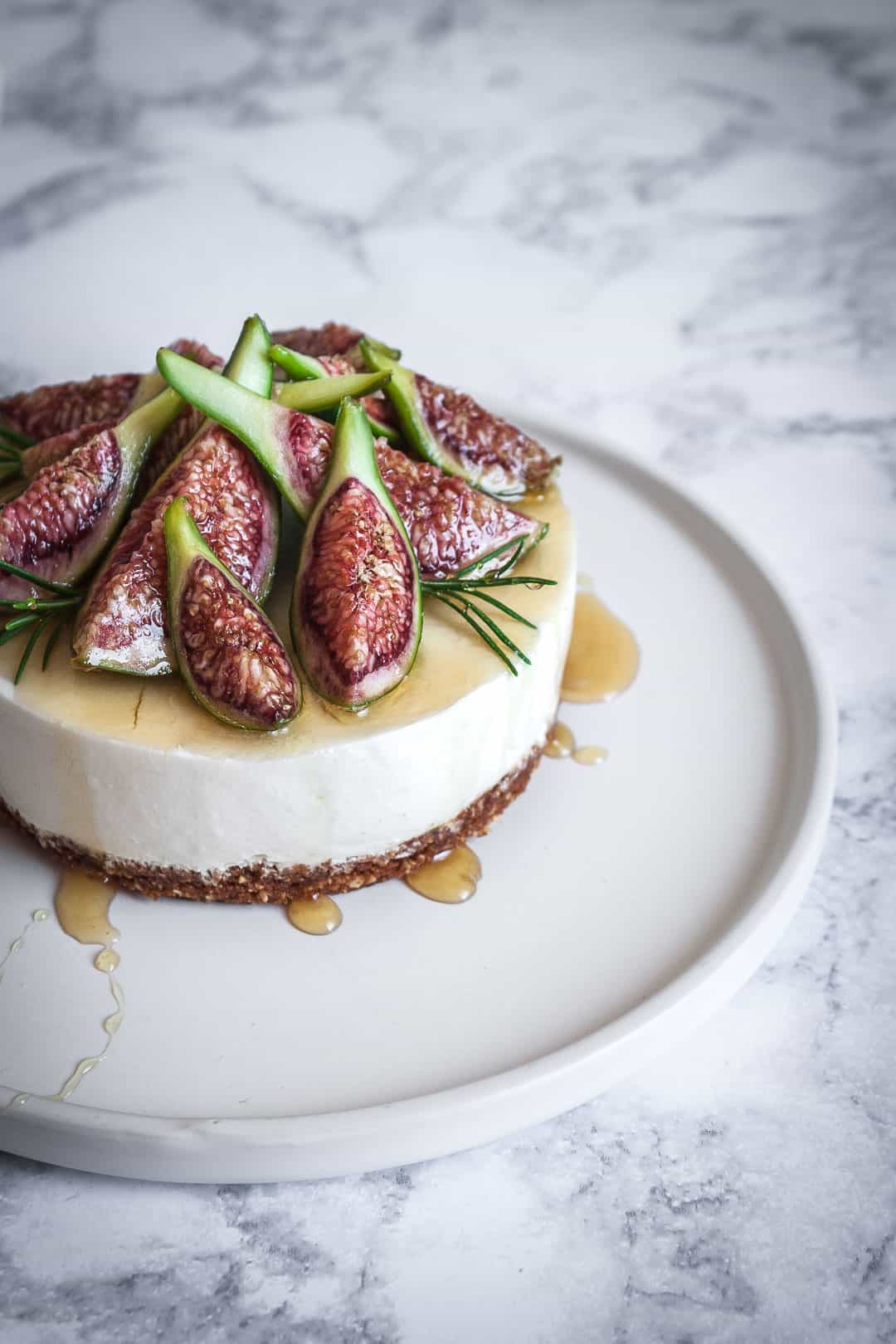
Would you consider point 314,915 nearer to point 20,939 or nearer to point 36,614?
point 20,939

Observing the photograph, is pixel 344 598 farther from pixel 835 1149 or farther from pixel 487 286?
pixel 487 286

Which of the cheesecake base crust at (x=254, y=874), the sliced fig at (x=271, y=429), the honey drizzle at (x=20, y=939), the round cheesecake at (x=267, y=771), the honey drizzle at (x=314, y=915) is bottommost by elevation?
the honey drizzle at (x=314, y=915)

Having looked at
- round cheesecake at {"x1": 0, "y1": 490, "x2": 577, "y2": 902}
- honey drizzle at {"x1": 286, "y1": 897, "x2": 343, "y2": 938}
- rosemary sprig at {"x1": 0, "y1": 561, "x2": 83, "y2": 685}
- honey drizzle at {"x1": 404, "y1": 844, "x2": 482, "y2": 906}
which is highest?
rosemary sprig at {"x1": 0, "y1": 561, "x2": 83, "y2": 685}

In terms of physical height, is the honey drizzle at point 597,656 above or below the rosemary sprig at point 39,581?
below

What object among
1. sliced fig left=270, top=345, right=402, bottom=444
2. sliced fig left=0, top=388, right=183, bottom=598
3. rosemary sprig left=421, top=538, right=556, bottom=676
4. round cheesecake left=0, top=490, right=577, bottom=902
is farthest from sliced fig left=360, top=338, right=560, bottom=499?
sliced fig left=0, top=388, right=183, bottom=598

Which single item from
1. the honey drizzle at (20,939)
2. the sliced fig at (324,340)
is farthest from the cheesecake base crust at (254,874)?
the sliced fig at (324,340)

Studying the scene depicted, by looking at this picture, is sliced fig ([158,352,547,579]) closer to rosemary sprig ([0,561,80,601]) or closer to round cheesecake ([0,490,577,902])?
round cheesecake ([0,490,577,902])

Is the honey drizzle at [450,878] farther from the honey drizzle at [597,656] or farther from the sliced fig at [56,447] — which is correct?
the sliced fig at [56,447]
